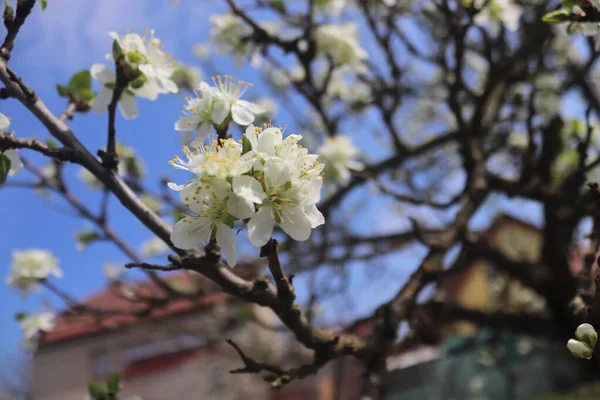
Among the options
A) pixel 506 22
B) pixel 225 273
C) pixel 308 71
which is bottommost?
pixel 225 273

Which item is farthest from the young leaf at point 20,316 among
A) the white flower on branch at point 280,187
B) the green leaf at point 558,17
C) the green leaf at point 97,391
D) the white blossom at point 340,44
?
the green leaf at point 558,17

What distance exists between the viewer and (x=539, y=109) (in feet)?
15.5

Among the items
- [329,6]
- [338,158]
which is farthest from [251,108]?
[329,6]

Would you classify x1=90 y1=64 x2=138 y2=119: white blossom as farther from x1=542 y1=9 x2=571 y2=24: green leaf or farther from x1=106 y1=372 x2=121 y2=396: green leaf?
x1=542 y1=9 x2=571 y2=24: green leaf

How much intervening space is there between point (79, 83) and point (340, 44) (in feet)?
5.51

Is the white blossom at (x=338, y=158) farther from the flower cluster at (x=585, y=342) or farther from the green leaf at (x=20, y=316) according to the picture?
the flower cluster at (x=585, y=342)

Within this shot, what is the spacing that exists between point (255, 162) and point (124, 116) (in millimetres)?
751

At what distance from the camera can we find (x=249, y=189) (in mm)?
1034

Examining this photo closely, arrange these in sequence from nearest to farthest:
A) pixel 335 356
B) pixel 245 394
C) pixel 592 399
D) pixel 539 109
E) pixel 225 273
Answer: pixel 225 273
pixel 335 356
pixel 539 109
pixel 592 399
pixel 245 394

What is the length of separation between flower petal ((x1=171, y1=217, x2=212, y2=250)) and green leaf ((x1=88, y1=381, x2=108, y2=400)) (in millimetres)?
Result: 695

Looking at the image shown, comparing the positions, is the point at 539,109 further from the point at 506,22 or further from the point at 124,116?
the point at 124,116

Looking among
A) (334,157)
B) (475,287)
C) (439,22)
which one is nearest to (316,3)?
(334,157)

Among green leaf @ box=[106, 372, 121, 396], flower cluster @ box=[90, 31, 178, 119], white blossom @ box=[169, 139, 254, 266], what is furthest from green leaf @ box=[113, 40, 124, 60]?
green leaf @ box=[106, 372, 121, 396]

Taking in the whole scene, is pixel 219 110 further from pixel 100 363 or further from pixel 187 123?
pixel 100 363
